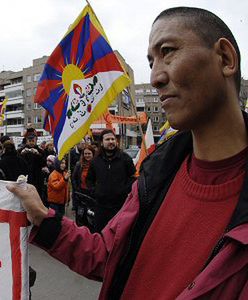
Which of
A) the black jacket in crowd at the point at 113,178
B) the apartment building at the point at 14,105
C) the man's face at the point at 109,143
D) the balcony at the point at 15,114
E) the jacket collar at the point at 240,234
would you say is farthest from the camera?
the apartment building at the point at 14,105

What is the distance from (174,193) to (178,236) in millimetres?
184

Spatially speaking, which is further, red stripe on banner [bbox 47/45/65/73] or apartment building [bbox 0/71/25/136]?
apartment building [bbox 0/71/25/136]

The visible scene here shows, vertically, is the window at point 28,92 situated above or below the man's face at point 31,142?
above

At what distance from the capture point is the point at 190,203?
4.14 feet

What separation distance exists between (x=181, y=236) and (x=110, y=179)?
12.6 feet

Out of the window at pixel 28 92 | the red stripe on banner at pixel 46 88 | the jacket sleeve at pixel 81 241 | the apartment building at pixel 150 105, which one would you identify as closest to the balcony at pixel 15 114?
the window at pixel 28 92

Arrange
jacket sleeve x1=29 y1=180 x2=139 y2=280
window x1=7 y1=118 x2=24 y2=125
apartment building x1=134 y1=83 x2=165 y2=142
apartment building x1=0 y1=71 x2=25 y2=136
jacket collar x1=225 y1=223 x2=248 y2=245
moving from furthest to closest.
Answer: apartment building x1=134 y1=83 x2=165 y2=142, window x1=7 y1=118 x2=24 y2=125, apartment building x1=0 y1=71 x2=25 y2=136, jacket sleeve x1=29 y1=180 x2=139 y2=280, jacket collar x1=225 y1=223 x2=248 y2=245

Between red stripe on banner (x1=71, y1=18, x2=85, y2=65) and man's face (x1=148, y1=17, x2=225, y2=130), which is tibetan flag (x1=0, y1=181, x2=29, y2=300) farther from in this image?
red stripe on banner (x1=71, y1=18, x2=85, y2=65)

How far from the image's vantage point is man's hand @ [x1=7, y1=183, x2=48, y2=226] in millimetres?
1444

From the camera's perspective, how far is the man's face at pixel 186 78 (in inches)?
46.9

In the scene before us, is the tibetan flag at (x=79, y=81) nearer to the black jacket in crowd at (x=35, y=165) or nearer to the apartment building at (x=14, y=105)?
the black jacket in crowd at (x=35, y=165)

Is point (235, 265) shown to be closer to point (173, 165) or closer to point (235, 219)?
point (235, 219)

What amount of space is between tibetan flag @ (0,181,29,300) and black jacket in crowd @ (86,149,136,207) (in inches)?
127

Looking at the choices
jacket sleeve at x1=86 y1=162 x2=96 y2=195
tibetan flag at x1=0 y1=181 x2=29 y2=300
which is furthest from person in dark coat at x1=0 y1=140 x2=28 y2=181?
tibetan flag at x1=0 y1=181 x2=29 y2=300
